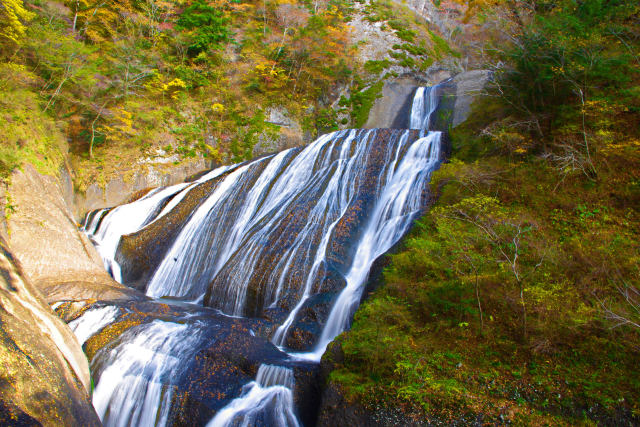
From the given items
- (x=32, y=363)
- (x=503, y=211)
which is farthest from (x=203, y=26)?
(x=32, y=363)

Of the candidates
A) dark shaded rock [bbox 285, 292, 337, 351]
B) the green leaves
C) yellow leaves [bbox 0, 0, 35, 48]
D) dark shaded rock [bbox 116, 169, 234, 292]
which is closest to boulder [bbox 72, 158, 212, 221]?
dark shaded rock [bbox 116, 169, 234, 292]

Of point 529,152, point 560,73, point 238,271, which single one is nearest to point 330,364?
point 238,271

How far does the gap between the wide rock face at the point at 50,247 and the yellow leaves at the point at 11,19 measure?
618cm

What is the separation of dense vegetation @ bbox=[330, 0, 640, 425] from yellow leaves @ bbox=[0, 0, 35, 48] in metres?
15.4

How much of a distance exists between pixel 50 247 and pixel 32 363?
6947 mm

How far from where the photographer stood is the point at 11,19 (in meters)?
12.0

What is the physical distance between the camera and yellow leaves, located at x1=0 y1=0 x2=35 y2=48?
11.5 meters

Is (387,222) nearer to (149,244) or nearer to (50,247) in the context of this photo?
(149,244)

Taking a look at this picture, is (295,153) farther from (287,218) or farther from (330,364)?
(330,364)

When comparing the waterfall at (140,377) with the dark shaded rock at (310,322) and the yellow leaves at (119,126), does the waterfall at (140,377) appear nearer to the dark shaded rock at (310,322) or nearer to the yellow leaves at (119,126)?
the dark shaded rock at (310,322)

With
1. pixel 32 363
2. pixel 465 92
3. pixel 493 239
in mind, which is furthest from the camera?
pixel 465 92

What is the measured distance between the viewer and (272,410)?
488cm

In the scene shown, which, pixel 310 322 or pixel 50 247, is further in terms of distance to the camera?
pixel 50 247

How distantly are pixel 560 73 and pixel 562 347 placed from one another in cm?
604
